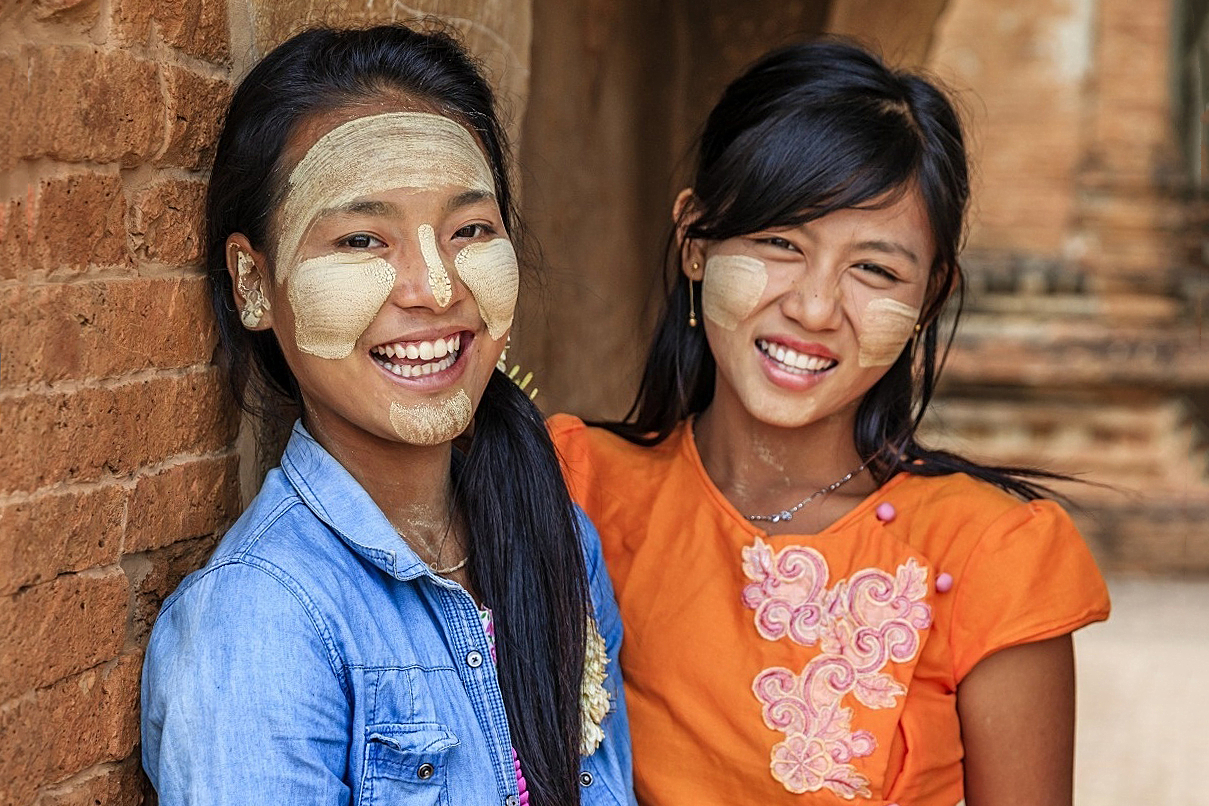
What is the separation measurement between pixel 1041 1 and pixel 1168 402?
8.45 feet

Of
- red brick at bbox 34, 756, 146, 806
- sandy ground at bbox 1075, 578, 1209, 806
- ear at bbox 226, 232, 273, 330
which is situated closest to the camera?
red brick at bbox 34, 756, 146, 806

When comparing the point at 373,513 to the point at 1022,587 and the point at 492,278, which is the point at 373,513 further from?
the point at 1022,587

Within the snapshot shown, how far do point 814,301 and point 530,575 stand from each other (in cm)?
66

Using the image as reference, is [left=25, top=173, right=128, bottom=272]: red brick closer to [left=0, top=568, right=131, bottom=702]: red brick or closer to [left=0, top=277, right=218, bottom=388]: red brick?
[left=0, top=277, right=218, bottom=388]: red brick

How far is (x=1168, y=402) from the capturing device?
27.7 feet

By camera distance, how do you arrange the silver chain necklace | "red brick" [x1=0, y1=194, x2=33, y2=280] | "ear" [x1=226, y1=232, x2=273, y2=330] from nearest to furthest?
"red brick" [x1=0, y1=194, x2=33, y2=280], "ear" [x1=226, y1=232, x2=273, y2=330], the silver chain necklace

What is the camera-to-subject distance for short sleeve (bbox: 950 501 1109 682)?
2162mm

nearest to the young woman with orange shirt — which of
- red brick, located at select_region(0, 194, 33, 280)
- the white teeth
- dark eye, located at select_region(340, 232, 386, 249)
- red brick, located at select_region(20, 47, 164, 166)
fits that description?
the white teeth

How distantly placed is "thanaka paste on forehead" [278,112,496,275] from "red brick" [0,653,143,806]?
57cm

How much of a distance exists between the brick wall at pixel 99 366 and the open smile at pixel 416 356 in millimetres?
302

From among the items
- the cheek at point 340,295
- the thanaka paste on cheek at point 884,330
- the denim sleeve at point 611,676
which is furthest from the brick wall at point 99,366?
the thanaka paste on cheek at point 884,330

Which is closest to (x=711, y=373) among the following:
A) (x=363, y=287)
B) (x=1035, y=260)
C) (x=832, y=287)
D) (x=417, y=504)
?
(x=832, y=287)

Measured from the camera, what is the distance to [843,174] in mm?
2295

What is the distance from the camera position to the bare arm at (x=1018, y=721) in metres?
2.18
